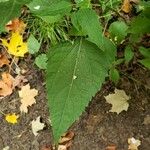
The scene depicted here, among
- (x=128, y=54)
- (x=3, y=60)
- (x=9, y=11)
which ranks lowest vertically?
(x=3, y=60)

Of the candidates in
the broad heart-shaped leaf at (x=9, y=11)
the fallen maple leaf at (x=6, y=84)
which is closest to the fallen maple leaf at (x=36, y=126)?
the fallen maple leaf at (x=6, y=84)

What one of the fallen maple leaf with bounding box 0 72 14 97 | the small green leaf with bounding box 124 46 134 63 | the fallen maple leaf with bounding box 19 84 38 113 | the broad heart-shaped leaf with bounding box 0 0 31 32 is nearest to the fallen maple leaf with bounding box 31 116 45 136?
the fallen maple leaf with bounding box 19 84 38 113

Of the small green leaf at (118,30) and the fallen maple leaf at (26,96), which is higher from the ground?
the small green leaf at (118,30)

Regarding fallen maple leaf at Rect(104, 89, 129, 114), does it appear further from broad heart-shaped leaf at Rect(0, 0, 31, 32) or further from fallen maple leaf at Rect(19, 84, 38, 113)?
broad heart-shaped leaf at Rect(0, 0, 31, 32)

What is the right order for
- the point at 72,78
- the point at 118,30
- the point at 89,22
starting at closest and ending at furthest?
the point at 89,22, the point at 72,78, the point at 118,30

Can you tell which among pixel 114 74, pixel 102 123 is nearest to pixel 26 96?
pixel 102 123

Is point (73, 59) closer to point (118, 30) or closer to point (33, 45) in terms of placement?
point (118, 30)

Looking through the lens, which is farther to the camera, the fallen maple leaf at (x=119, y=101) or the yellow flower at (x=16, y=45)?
the yellow flower at (x=16, y=45)

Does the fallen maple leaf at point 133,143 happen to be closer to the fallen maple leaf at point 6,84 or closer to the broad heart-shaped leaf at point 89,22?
the fallen maple leaf at point 6,84
